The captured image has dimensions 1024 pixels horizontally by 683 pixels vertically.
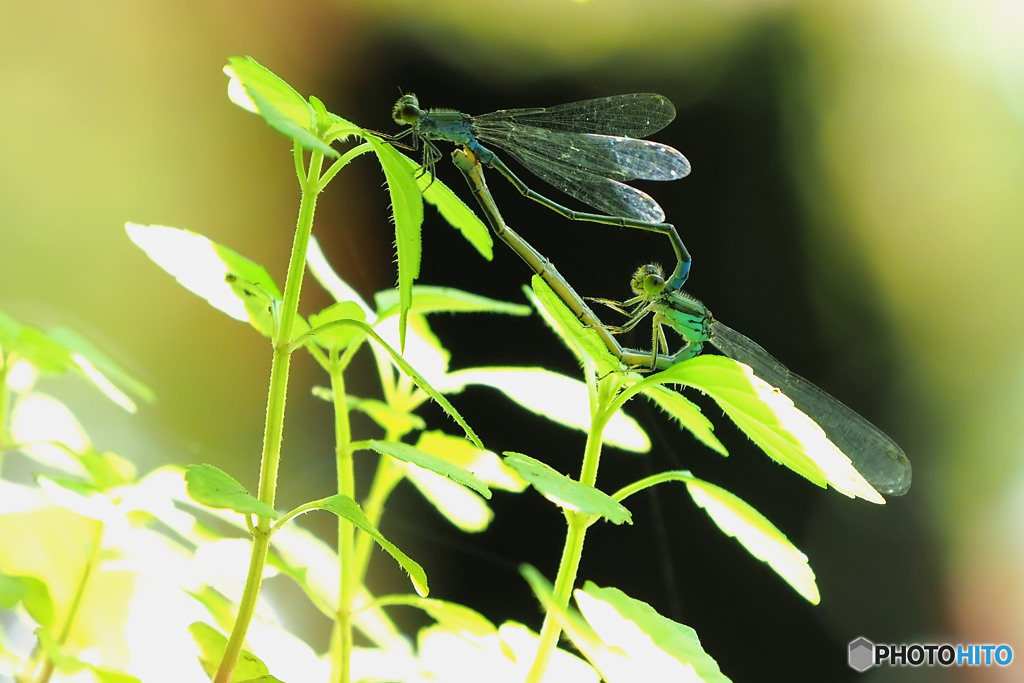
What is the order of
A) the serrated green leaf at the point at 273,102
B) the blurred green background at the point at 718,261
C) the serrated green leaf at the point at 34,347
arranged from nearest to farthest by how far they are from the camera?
the serrated green leaf at the point at 273,102 < the serrated green leaf at the point at 34,347 < the blurred green background at the point at 718,261

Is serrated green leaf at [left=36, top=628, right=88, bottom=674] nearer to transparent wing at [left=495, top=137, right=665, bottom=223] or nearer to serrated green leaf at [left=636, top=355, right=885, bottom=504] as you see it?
serrated green leaf at [left=636, top=355, right=885, bottom=504]

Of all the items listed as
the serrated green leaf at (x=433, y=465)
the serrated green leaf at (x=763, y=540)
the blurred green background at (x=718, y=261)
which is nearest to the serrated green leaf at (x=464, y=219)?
the serrated green leaf at (x=433, y=465)

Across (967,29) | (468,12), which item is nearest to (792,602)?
(967,29)

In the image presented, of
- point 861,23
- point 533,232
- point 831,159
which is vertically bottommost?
point 533,232

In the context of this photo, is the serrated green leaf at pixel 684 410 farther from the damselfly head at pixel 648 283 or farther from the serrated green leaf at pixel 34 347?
the serrated green leaf at pixel 34 347

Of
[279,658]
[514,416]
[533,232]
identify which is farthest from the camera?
[514,416]

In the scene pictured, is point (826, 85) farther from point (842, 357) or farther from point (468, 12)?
point (468, 12)
